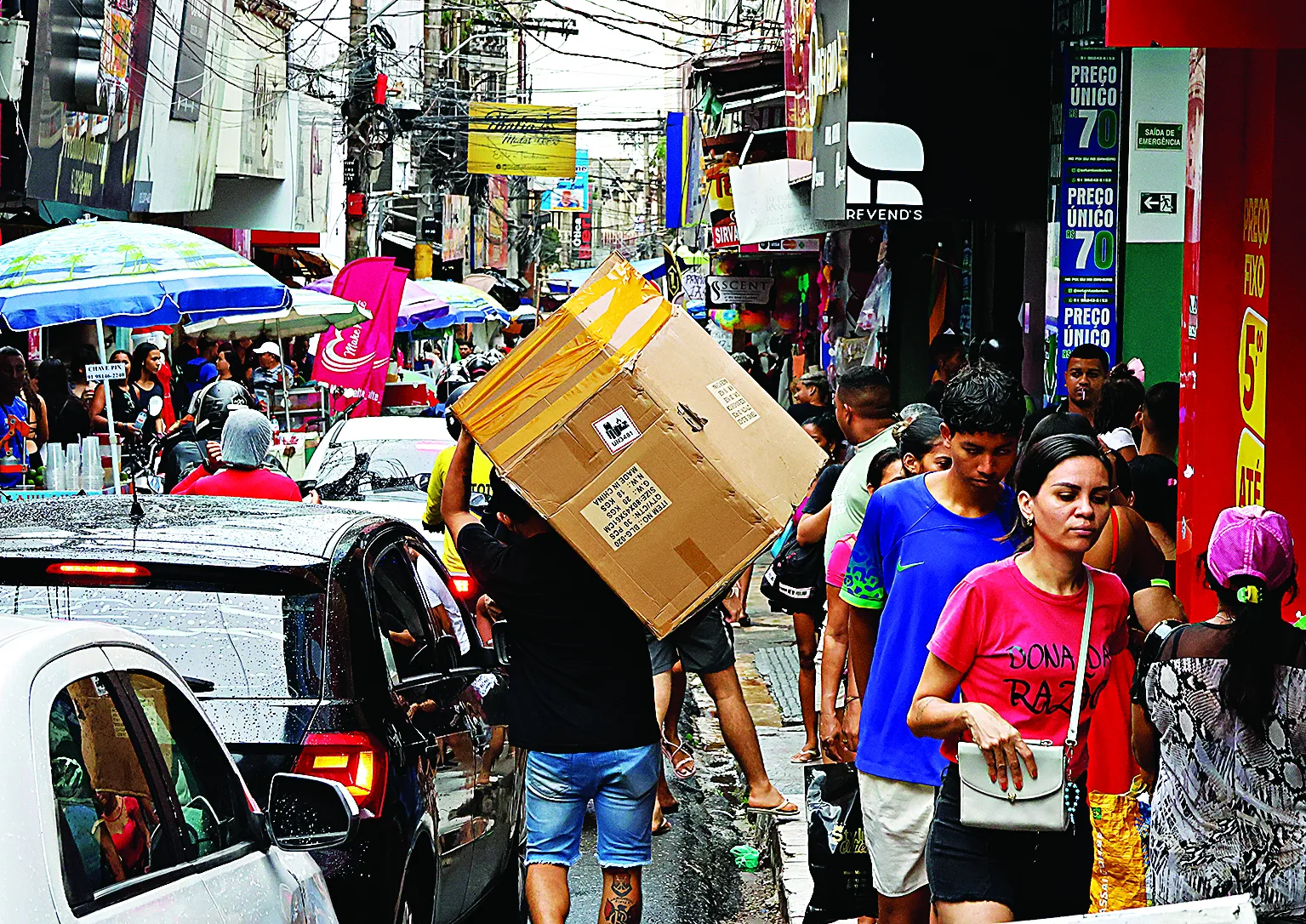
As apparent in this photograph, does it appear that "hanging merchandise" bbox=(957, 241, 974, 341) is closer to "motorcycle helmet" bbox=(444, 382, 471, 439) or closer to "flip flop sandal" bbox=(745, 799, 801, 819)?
"flip flop sandal" bbox=(745, 799, 801, 819)

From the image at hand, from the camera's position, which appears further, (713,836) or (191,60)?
(191,60)

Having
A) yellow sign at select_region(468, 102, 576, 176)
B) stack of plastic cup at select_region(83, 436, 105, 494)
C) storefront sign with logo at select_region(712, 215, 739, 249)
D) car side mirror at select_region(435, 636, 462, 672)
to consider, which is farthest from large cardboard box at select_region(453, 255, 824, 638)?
yellow sign at select_region(468, 102, 576, 176)

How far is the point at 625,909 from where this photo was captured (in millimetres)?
5434

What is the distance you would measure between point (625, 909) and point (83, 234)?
788cm

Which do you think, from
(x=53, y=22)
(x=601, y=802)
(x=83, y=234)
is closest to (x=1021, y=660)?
(x=601, y=802)

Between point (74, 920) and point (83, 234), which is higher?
point (83, 234)

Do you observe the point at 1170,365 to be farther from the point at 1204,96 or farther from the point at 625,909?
the point at 625,909

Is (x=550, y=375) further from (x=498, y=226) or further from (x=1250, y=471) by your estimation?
(x=498, y=226)

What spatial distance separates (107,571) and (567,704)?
4.78 ft

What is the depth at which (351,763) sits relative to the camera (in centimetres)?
485

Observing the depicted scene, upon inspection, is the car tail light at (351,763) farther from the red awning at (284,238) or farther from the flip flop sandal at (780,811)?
the red awning at (284,238)

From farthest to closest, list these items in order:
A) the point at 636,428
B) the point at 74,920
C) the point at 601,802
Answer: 1. the point at 601,802
2. the point at 636,428
3. the point at 74,920

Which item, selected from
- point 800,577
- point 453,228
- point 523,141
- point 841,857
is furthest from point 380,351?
point 453,228

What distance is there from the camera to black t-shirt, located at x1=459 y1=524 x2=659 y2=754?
5254 millimetres
